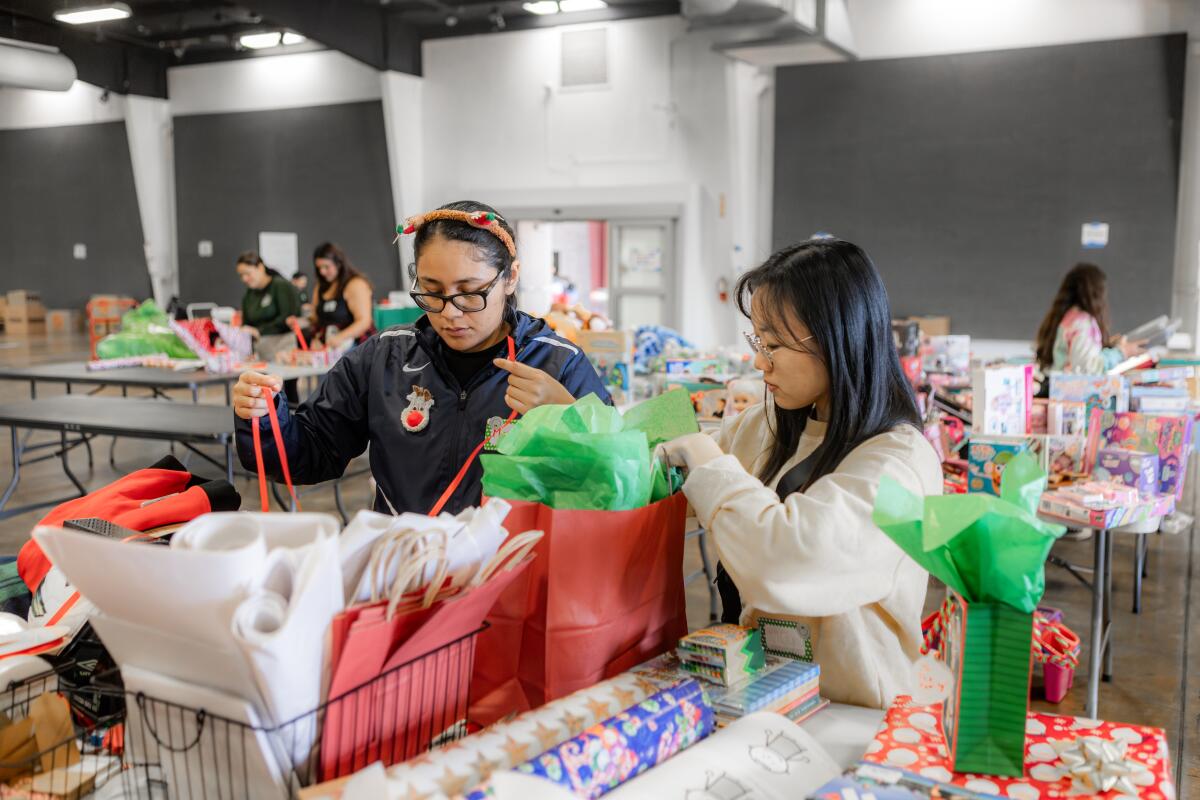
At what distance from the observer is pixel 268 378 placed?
1.79m

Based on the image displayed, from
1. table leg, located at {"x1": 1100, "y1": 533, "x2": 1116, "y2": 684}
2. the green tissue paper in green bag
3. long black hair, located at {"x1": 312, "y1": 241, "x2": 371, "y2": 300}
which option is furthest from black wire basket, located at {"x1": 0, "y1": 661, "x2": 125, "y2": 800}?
long black hair, located at {"x1": 312, "y1": 241, "x2": 371, "y2": 300}

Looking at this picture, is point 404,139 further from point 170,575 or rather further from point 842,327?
point 170,575

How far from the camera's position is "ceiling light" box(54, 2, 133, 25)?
10938mm

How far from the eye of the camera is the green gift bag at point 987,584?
1036 mm

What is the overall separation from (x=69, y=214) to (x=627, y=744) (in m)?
18.6

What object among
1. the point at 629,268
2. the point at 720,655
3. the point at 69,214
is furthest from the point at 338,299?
the point at 69,214

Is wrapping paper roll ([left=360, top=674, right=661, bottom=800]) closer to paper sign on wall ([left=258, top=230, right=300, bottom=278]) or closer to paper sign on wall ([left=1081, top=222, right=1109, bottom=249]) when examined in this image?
paper sign on wall ([left=1081, top=222, right=1109, bottom=249])

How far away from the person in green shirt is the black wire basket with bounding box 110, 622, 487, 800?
24.0 feet

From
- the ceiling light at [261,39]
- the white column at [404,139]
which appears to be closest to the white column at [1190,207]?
the white column at [404,139]

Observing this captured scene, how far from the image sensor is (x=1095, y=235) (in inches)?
363

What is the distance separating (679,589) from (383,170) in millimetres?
12713

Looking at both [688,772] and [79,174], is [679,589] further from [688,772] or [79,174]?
[79,174]

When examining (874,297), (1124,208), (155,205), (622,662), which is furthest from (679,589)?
(155,205)

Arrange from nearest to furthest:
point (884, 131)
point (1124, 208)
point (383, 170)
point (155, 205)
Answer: point (1124, 208) → point (884, 131) → point (383, 170) → point (155, 205)
